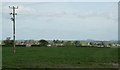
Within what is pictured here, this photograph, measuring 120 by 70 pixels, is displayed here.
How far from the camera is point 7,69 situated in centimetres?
1612

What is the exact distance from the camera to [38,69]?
50.9ft

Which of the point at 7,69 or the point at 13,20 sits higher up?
the point at 13,20

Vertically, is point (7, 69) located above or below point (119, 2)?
below

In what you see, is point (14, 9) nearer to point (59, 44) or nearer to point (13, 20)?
point (13, 20)

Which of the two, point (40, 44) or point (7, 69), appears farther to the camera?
point (40, 44)

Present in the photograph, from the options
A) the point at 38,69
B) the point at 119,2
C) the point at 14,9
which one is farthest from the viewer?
the point at 14,9

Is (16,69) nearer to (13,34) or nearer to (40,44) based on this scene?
(13,34)

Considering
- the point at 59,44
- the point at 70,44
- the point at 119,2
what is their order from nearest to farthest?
the point at 119,2 < the point at 70,44 < the point at 59,44

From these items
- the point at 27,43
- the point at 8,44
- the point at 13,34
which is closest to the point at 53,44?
the point at 27,43

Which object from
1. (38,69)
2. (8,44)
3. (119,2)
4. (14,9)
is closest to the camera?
(38,69)

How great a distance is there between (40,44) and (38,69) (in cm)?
10231

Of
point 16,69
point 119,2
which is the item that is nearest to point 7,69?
point 16,69

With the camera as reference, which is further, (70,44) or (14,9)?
(70,44)

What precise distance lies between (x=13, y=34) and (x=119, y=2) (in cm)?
2577
